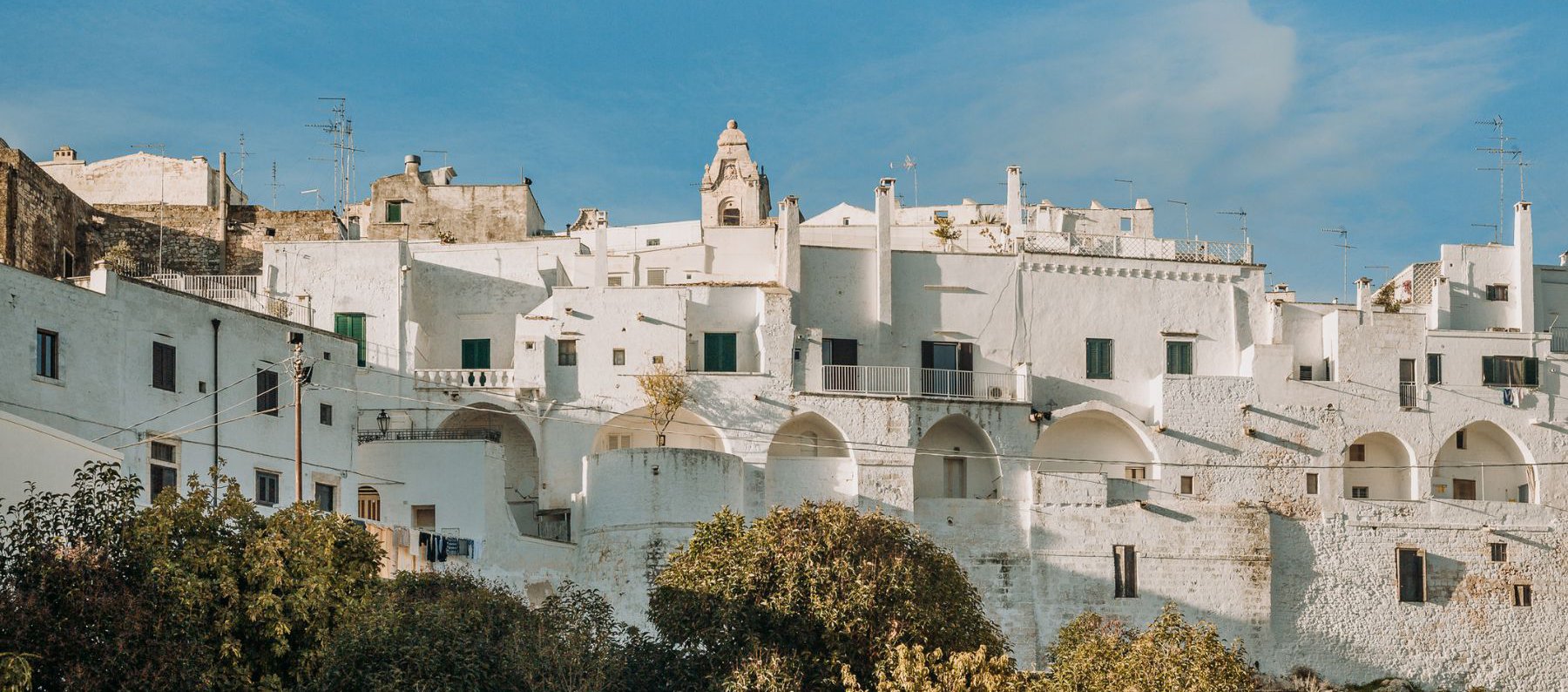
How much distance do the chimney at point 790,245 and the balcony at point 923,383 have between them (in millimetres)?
2505

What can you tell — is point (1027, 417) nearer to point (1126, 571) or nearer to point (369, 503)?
point (1126, 571)

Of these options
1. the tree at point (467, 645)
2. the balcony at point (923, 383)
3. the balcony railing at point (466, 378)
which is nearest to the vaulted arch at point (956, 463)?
the balcony at point (923, 383)

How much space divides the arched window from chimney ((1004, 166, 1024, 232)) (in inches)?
822

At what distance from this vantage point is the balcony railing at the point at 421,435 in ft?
171

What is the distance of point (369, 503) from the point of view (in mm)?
51500

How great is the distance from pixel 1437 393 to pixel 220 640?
1480 inches

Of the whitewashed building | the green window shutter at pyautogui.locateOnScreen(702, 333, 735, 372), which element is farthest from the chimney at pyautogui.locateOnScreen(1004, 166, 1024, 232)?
the green window shutter at pyautogui.locateOnScreen(702, 333, 735, 372)

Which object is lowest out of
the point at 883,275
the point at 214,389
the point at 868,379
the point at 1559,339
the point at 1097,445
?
the point at 1097,445

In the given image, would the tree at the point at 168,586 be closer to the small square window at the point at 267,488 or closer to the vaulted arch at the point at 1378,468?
the small square window at the point at 267,488

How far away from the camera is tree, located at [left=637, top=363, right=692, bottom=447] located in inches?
2112

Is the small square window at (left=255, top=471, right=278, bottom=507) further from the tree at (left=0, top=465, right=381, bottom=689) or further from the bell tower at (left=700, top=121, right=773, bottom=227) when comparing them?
the bell tower at (left=700, top=121, right=773, bottom=227)

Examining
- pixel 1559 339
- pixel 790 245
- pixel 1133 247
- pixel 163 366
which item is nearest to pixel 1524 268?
pixel 1559 339

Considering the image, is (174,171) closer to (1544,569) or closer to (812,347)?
(812,347)

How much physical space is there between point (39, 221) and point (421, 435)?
1180 cm
